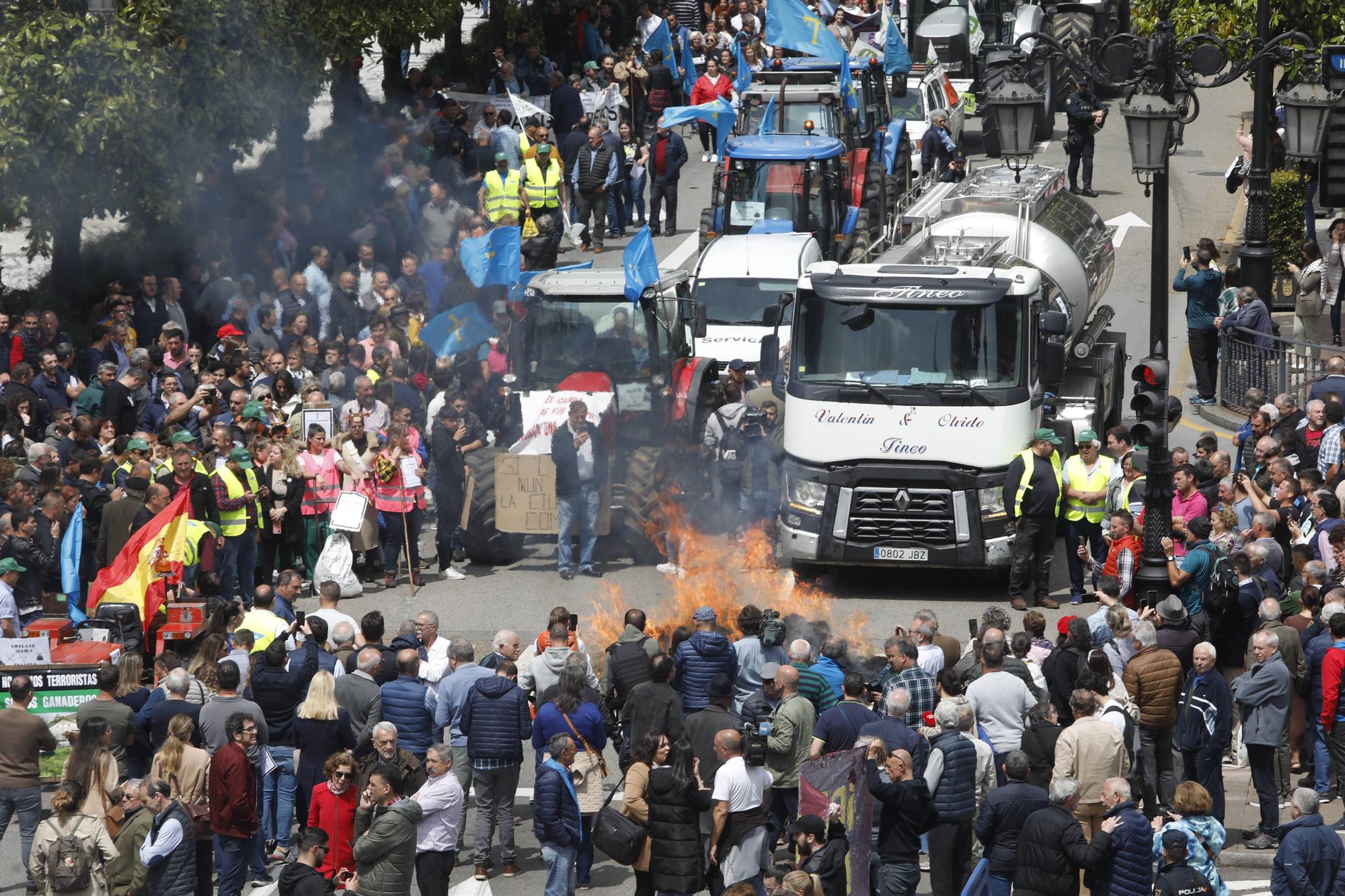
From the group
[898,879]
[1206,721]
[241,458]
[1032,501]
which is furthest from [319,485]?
[1206,721]

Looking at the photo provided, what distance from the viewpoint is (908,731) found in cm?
1269

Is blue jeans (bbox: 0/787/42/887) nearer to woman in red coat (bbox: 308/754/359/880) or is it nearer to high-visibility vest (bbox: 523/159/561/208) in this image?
woman in red coat (bbox: 308/754/359/880)

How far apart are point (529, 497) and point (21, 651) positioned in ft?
19.3

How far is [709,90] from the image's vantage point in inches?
1390

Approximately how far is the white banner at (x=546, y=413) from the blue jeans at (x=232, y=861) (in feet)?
25.2

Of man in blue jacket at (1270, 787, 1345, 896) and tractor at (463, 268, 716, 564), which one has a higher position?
tractor at (463, 268, 716, 564)

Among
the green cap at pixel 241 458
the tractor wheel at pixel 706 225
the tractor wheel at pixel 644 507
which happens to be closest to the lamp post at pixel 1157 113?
the tractor wheel at pixel 644 507

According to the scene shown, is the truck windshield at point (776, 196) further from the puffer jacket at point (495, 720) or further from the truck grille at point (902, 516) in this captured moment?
the puffer jacket at point (495, 720)

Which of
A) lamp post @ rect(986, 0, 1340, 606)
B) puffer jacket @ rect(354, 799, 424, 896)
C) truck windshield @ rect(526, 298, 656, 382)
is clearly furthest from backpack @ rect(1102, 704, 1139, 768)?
truck windshield @ rect(526, 298, 656, 382)

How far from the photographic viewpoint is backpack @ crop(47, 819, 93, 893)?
38.5 ft

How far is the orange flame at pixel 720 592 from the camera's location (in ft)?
59.5

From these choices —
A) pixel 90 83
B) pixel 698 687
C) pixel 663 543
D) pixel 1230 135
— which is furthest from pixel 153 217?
pixel 1230 135

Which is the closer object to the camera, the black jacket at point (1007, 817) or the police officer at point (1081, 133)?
the black jacket at point (1007, 817)

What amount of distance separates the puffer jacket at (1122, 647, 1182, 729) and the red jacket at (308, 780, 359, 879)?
5.41 m
